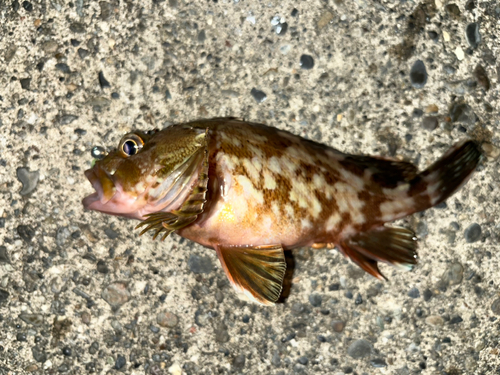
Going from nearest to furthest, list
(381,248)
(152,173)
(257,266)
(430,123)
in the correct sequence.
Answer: (152,173) < (257,266) < (381,248) < (430,123)

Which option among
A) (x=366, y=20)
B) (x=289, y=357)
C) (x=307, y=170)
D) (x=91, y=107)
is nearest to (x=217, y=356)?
(x=289, y=357)

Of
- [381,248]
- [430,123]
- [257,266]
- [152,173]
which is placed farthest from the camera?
[430,123]

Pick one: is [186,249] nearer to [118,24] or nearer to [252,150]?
[252,150]

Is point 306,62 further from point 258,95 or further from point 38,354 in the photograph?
point 38,354

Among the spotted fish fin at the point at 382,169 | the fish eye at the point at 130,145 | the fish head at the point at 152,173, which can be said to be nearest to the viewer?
the fish head at the point at 152,173

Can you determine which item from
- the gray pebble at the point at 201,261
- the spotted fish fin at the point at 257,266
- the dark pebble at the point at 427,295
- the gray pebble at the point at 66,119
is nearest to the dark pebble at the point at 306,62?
the spotted fish fin at the point at 257,266

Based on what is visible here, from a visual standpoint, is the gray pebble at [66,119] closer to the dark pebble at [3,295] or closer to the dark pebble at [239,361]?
the dark pebble at [3,295]

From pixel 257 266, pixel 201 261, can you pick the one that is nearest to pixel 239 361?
pixel 201 261
